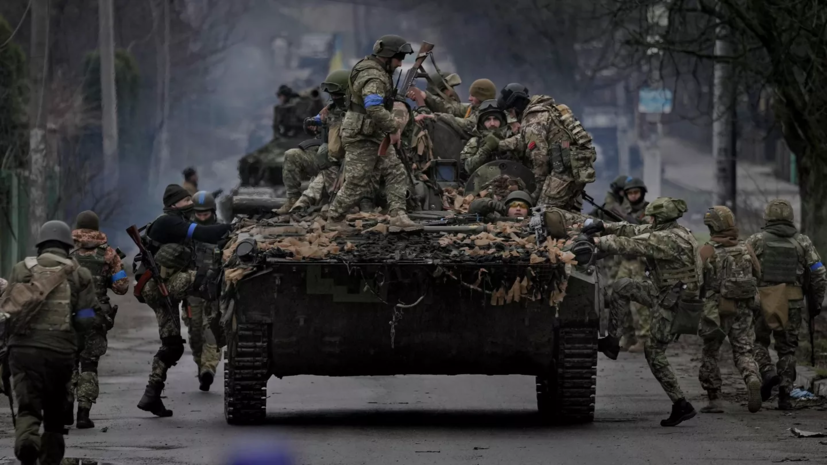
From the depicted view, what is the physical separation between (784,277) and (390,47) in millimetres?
3548

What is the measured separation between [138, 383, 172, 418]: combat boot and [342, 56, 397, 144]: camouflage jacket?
92.7 inches

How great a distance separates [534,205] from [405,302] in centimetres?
226

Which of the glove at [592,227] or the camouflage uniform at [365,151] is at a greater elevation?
the camouflage uniform at [365,151]

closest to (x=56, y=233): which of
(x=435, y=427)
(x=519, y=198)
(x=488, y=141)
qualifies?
(x=435, y=427)

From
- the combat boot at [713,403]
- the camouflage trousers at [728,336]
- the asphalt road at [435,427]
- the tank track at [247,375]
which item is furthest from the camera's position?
the combat boot at [713,403]

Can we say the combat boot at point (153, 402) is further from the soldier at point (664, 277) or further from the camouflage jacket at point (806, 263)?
the camouflage jacket at point (806, 263)

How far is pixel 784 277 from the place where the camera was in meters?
14.4

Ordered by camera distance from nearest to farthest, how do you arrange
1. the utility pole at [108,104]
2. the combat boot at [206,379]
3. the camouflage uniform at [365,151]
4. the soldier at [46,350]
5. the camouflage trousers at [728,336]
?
the soldier at [46,350] < the camouflage uniform at [365,151] < the camouflage trousers at [728,336] < the combat boot at [206,379] < the utility pole at [108,104]

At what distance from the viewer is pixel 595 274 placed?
1273 centimetres

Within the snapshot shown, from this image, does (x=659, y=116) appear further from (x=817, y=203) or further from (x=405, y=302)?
(x=405, y=302)

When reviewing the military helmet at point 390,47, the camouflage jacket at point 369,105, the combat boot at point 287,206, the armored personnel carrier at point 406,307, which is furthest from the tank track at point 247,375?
the military helmet at point 390,47

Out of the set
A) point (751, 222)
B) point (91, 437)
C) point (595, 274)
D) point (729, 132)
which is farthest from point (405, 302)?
point (751, 222)

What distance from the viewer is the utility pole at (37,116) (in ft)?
89.0

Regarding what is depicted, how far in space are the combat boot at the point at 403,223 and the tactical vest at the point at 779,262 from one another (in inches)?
117
